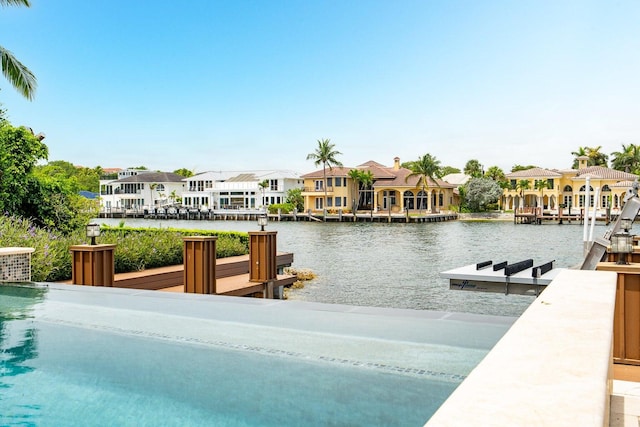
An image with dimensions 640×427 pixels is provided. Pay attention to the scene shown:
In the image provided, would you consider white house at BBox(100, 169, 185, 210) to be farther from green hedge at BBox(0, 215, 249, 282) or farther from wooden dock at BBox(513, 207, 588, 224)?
green hedge at BBox(0, 215, 249, 282)

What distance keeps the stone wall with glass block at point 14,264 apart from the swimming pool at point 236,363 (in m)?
2.05

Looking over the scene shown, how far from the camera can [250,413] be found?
348 cm

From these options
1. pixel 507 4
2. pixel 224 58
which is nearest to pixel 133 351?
pixel 507 4

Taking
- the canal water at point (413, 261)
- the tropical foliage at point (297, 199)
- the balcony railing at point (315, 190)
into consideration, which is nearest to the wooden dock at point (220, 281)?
the canal water at point (413, 261)

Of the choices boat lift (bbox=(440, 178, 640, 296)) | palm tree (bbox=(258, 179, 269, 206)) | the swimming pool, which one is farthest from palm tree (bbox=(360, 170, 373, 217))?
the swimming pool

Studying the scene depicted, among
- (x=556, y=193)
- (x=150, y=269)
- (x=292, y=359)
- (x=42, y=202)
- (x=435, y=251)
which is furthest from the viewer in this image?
(x=556, y=193)

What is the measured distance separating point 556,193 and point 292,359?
2767 inches

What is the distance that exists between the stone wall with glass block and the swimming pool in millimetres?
2053

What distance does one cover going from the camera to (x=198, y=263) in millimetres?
9289

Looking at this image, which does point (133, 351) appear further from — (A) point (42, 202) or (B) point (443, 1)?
(B) point (443, 1)

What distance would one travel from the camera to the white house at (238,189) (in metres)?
73.2

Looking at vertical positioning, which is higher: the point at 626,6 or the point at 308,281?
the point at 626,6

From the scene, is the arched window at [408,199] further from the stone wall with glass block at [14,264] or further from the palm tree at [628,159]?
the stone wall with glass block at [14,264]

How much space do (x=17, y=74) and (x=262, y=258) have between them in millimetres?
11369
